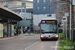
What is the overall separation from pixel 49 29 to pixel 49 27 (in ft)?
0.97

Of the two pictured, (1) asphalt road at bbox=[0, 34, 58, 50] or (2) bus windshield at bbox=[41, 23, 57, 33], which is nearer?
(1) asphalt road at bbox=[0, 34, 58, 50]

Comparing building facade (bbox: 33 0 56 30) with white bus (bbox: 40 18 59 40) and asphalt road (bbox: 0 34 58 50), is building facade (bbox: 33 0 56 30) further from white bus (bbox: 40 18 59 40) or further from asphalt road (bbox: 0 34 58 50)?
asphalt road (bbox: 0 34 58 50)

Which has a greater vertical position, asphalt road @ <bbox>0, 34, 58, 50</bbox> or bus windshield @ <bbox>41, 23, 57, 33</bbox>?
bus windshield @ <bbox>41, 23, 57, 33</bbox>

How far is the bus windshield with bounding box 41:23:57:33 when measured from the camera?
2553 cm

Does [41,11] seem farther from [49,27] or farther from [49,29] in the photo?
[49,29]

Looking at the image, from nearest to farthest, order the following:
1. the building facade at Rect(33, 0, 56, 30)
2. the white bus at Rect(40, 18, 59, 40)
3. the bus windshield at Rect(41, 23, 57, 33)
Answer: the white bus at Rect(40, 18, 59, 40)
the bus windshield at Rect(41, 23, 57, 33)
the building facade at Rect(33, 0, 56, 30)

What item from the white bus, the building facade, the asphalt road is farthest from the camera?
the building facade

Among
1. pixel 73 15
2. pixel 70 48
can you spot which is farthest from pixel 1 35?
pixel 70 48

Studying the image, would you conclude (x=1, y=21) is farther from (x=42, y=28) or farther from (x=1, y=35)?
(x=42, y=28)

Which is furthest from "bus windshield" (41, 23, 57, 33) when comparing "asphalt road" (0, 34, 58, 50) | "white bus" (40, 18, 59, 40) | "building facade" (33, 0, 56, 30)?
"building facade" (33, 0, 56, 30)

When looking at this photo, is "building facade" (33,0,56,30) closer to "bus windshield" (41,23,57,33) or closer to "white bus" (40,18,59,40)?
"white bus" (40,18,59,40)

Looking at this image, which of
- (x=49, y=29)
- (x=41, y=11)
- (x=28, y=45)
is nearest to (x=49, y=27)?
(x=49, y=29)

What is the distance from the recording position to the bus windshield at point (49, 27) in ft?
83.8

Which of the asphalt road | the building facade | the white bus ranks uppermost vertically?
the building facade
